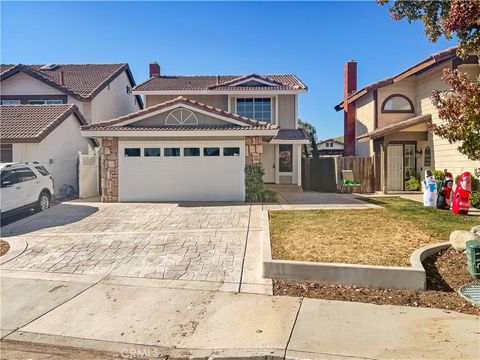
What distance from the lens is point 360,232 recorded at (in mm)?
8055

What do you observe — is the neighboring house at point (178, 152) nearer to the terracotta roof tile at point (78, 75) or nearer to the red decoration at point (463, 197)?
the red decoration at point (463, 197)

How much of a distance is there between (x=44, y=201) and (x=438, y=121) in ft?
52.0

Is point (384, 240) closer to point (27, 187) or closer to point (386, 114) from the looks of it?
point (27, 187)

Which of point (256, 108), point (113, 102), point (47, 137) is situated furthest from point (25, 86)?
point (256, 108)

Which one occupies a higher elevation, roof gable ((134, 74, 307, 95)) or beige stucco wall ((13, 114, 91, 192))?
roof gable ((134, 74, 307, 95))

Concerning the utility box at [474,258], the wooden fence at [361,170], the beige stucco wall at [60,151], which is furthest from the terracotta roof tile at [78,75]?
the utility box at [474,258]

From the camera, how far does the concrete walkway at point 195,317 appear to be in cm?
384

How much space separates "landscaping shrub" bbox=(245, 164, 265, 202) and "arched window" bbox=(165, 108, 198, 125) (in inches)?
116

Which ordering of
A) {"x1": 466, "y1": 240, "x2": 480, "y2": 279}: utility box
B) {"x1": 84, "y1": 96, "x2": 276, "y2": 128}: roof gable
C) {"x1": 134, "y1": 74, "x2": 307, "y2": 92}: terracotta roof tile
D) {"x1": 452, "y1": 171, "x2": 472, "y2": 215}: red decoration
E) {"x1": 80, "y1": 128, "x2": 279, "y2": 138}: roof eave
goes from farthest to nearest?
{"x1": 134, "y1": 74, "x2": 307, "y2": 92}: terracotta roof tile
{"x1": 84, "y1": 96, "x2": 276, "y2": 128}: roof gable
{"x1": 80, "y1": 128, "x2": 279, "y2": 138}: roof eave
{"x1": 452, "y1": 171, "x2": 472, "y2": 215}: red decoration
{"x1": 466, "y1": 240, "x2": 480, "y2": 279}: utility box

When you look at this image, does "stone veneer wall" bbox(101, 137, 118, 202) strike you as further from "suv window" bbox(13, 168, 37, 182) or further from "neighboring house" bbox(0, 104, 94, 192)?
"neighboring house" bbox(0, 104, 94, 192)

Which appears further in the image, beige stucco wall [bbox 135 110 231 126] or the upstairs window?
the upstairs window

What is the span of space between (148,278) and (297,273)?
255 cm

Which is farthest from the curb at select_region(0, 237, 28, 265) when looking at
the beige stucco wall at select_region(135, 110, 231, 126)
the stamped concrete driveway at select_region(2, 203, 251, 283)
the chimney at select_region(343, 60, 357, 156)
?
the chimney at select_region(343, 60, 357, 156)

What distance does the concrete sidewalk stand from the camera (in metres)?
3.80
